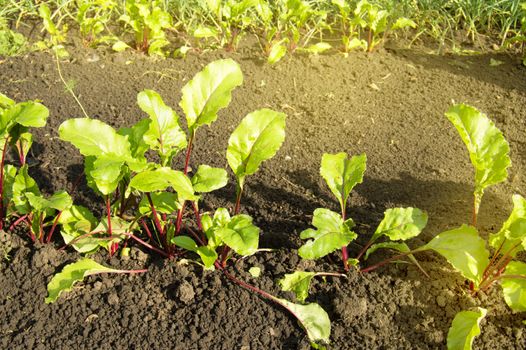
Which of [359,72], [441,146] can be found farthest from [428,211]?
[359,72]

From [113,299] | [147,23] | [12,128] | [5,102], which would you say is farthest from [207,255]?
[147,23]

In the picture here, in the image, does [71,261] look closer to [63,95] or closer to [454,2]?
[63,95]

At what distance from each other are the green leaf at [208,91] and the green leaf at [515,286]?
1.17 m

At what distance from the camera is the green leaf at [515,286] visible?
2.05 metres

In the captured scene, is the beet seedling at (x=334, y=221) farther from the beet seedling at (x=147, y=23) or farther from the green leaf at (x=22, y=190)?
the beet seedling at (x=147, y=23)

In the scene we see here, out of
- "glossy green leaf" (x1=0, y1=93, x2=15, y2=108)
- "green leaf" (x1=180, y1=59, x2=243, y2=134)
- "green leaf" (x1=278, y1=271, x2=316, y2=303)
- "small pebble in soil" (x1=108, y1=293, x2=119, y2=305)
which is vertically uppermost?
"green leaf" (x1=180, y1=59, x2=243, y2=134)

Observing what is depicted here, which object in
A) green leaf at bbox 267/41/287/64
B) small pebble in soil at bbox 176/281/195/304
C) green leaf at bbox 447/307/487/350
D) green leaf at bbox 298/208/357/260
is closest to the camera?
green leaf at bbox 447/307/487/350

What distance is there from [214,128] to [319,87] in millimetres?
727

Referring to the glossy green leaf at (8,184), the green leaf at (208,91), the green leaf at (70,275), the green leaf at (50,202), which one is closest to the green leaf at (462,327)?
the green leaf at (208,91)

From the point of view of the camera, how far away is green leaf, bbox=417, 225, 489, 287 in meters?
2.10

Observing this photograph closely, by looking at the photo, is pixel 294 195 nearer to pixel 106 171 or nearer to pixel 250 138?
pixel 250 138

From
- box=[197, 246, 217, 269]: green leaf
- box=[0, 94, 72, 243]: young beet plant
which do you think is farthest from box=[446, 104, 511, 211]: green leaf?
box=[0, 94, 72, 243]: young beet plant

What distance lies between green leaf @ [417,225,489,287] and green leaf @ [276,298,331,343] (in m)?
0.46

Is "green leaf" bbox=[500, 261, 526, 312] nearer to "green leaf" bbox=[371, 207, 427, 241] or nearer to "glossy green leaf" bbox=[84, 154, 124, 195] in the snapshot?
"green leaf" bbox=[371, 207, 427, 241]
